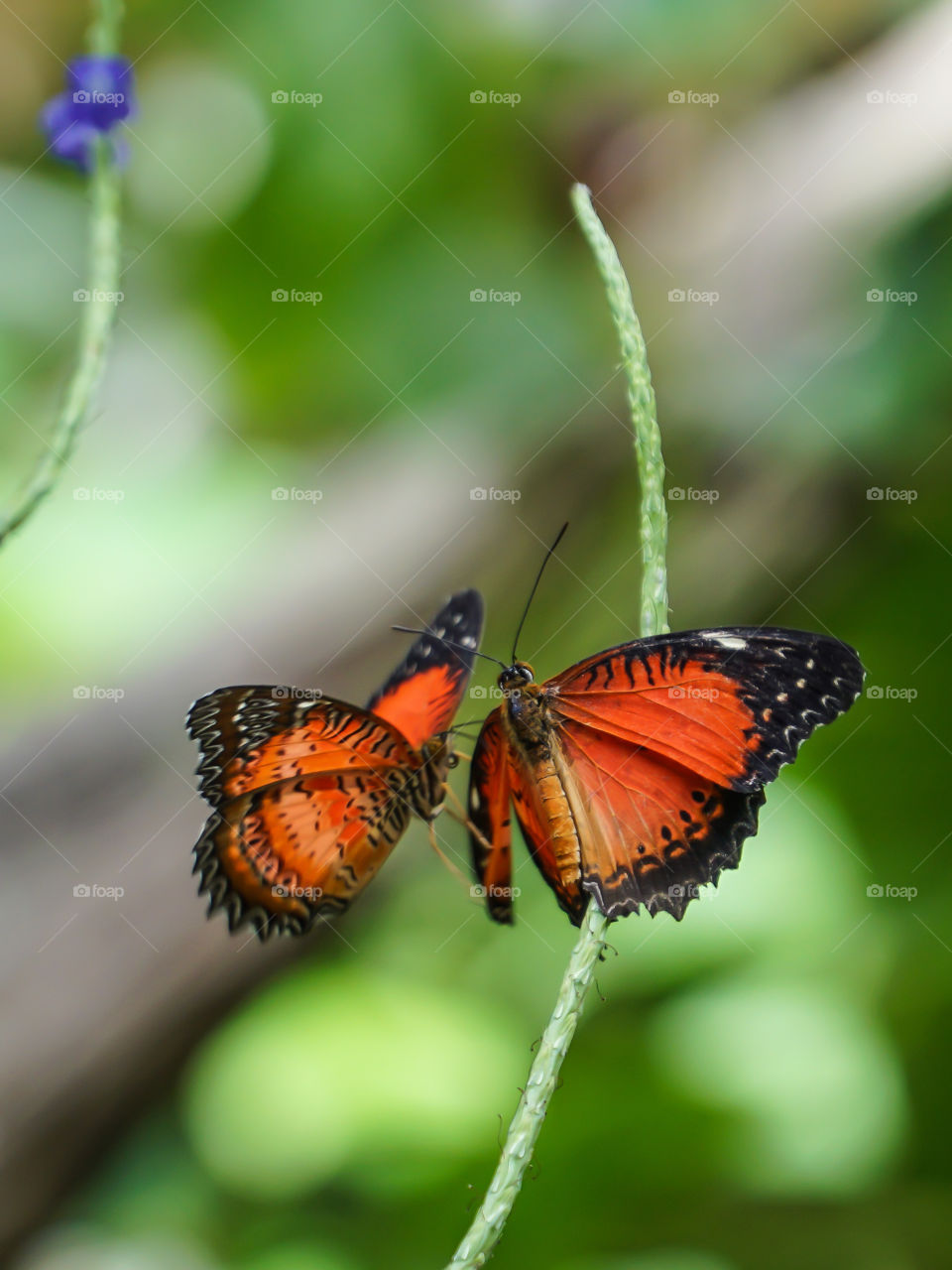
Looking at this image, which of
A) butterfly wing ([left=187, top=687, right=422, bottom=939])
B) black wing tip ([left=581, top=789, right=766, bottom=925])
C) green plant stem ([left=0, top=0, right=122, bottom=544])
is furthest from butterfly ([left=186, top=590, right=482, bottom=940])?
green plant stem ([left=0, top=0, right=122, bottom=544])

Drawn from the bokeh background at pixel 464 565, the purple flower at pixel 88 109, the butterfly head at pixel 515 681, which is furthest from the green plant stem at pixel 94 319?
the bokeh background at pixel 464 565

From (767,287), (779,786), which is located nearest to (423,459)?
(767,287)

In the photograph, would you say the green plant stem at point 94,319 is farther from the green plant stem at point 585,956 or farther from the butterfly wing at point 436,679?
the butterfly wing at point 436,679

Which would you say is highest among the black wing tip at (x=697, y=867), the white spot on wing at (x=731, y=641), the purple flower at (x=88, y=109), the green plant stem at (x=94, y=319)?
the purple flower at (x=88, y=109)

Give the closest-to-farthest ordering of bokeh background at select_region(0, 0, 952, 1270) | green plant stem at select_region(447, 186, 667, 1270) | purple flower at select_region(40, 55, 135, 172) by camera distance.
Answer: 1. green plant stem at select_region(447, 186, 667, 1270)
2. purple flower at select_region(40, 55, 135, 172)
3. bokeh background at select_region(0, 0, 952, 1270)

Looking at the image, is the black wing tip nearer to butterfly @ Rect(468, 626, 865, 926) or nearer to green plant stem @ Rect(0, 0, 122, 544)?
butterfly @ Rect(468, 626, 865, 926)

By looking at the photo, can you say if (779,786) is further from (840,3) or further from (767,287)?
(840,3)
